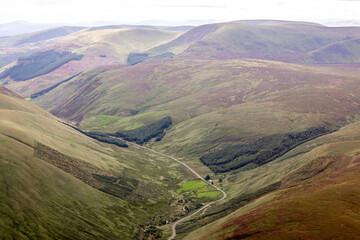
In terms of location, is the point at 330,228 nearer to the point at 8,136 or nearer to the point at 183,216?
the point at 183,216

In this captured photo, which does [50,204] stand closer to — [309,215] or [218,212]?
[218,212]

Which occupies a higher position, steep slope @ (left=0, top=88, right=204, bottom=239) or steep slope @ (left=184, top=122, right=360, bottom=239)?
steep slope @ (left=184, top=122, right=360, bottom=239)

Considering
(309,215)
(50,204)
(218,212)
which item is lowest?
(218,212)

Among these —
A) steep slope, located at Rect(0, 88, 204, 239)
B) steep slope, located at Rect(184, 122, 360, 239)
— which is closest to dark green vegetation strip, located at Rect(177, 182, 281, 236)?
steep slope, located at Rect(184, 122, 360, 239)

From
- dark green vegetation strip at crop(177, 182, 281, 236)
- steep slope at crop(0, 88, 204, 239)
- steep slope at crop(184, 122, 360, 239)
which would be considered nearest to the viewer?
steep slope at crop(184, 122, 360, 239)

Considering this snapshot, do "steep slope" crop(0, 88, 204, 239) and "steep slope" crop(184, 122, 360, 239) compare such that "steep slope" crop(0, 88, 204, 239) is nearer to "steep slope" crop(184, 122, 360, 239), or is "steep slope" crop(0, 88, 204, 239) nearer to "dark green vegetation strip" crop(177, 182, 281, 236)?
"dark green vegetation strip" crop(177, 182, 281, 236)

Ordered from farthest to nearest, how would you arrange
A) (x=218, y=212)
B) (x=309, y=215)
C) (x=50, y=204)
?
(x=218, y=212)
(x=50, y=204)
(x=309, y=215)

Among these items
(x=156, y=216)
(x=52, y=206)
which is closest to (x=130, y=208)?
(x=156, y=216)

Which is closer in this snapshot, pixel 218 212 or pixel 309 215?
pixel 309 215

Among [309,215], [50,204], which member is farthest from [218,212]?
[50,204]
